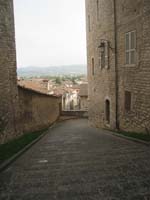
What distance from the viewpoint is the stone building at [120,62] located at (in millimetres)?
11453

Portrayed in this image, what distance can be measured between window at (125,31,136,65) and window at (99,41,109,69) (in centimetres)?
321

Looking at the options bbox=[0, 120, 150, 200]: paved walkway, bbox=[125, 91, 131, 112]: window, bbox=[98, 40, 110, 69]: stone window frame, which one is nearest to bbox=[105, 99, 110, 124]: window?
bbox=[98, 40, 110, 69]: stone window frame

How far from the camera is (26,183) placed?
5.68 meters

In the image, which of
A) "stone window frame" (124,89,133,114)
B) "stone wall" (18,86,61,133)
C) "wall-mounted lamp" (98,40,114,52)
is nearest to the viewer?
"stone window frame" (124,89,133,114)

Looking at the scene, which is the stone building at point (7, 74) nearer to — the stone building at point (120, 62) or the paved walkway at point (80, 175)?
the paved walkway at point (80, 175)

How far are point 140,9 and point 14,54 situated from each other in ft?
17.7

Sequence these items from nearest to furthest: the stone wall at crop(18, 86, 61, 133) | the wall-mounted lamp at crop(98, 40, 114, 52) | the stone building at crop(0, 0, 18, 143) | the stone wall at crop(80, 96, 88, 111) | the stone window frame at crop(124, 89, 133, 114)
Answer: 1. the stone building at crop(0, 0, 18, 143)
2. the stone window frame at crop(124, 89, 133, 114)
3. the stone wall at crop(18, 86, 61, 133)
4. the wall-mounted lamp at crop(98, 40, 114, 52)
5. the stone wall at crop(80, 96, 88, 111)

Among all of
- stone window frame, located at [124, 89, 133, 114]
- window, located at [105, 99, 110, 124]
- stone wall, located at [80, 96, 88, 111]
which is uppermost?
stone window frame, located at [124, 89, 133, 114]

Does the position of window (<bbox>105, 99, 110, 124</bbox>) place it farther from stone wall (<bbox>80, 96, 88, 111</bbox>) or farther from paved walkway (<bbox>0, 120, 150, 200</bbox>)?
stone wall (<bbox>80, 96, 88, 111</bbox>)

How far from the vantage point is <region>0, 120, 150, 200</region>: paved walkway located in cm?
504

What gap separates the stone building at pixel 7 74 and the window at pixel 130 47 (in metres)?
5.15

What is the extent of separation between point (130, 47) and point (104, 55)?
4.51 meters

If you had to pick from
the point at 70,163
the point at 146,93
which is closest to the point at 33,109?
the point at 146,93

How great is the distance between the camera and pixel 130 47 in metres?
12.9
